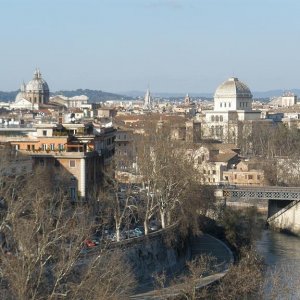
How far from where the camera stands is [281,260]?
3250cm

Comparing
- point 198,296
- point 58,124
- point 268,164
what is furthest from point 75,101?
point 198,296

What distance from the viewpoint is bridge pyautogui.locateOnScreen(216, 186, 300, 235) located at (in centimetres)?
4153

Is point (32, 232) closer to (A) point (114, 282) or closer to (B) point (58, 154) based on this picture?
(A) point (114, 282)

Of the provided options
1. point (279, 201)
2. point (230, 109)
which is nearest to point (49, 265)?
point (279, 201)

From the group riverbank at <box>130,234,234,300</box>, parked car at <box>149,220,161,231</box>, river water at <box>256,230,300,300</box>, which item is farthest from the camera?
parked car at <box>149,220,161,231</box>

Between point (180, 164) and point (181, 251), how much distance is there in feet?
13.6

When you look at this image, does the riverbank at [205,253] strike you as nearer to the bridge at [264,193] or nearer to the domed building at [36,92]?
the bridge at [264,193]

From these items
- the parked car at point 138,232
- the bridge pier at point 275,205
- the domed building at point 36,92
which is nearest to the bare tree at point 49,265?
the parked car at point 138,232

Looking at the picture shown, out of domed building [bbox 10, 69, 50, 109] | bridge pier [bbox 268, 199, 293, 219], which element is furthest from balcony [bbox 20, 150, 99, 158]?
domed building [bbox 10, 69, 50, 109]

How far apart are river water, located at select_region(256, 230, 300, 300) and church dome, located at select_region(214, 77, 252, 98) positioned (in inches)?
1642

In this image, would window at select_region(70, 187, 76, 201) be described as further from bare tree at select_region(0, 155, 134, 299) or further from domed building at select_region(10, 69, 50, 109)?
domed building at select_region(10, 69, 50, 109)

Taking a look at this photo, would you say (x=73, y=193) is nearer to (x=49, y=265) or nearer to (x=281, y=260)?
(x=281, y=260)

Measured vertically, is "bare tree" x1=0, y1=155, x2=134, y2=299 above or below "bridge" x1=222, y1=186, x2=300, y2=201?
above

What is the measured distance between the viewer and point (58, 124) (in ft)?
125
